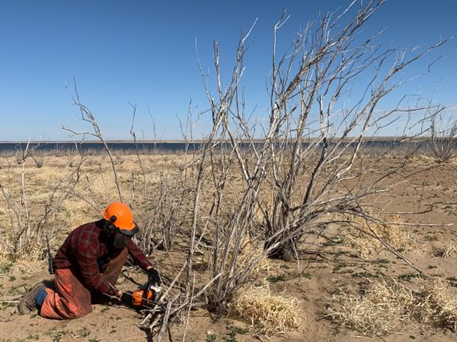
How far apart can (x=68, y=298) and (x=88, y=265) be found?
16.2 inches

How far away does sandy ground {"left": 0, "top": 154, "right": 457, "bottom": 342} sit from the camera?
9.98 feet

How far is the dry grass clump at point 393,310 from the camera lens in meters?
3.07

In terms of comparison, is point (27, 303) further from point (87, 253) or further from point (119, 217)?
point (119, 217)

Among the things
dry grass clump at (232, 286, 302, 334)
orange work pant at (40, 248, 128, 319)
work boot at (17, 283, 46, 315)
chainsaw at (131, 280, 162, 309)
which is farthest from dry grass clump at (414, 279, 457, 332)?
work boot at (17, 283, 46, 315)

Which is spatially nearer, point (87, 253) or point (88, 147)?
point (87, 253)

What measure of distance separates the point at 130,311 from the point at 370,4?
3.45m

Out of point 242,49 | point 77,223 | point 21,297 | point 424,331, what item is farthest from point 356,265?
point 77,223

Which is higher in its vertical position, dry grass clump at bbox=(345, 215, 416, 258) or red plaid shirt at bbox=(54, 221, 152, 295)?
red plaid shirt at bbox=(54, 221, 152, 295)

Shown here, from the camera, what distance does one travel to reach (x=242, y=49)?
2.97 metres

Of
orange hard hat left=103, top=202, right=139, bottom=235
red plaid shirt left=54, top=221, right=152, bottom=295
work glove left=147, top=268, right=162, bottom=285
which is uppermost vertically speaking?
orange hard hat left=103, top=202, right=139, bottom=235

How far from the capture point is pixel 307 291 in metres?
3.80

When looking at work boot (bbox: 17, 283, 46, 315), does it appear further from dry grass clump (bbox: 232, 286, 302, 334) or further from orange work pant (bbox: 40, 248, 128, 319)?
dry grass clump (bbox: 232, 286, 302, 334)

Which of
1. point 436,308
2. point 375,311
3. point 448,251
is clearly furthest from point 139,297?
point 448,251

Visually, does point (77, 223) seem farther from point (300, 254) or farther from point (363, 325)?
point (363, 325)
